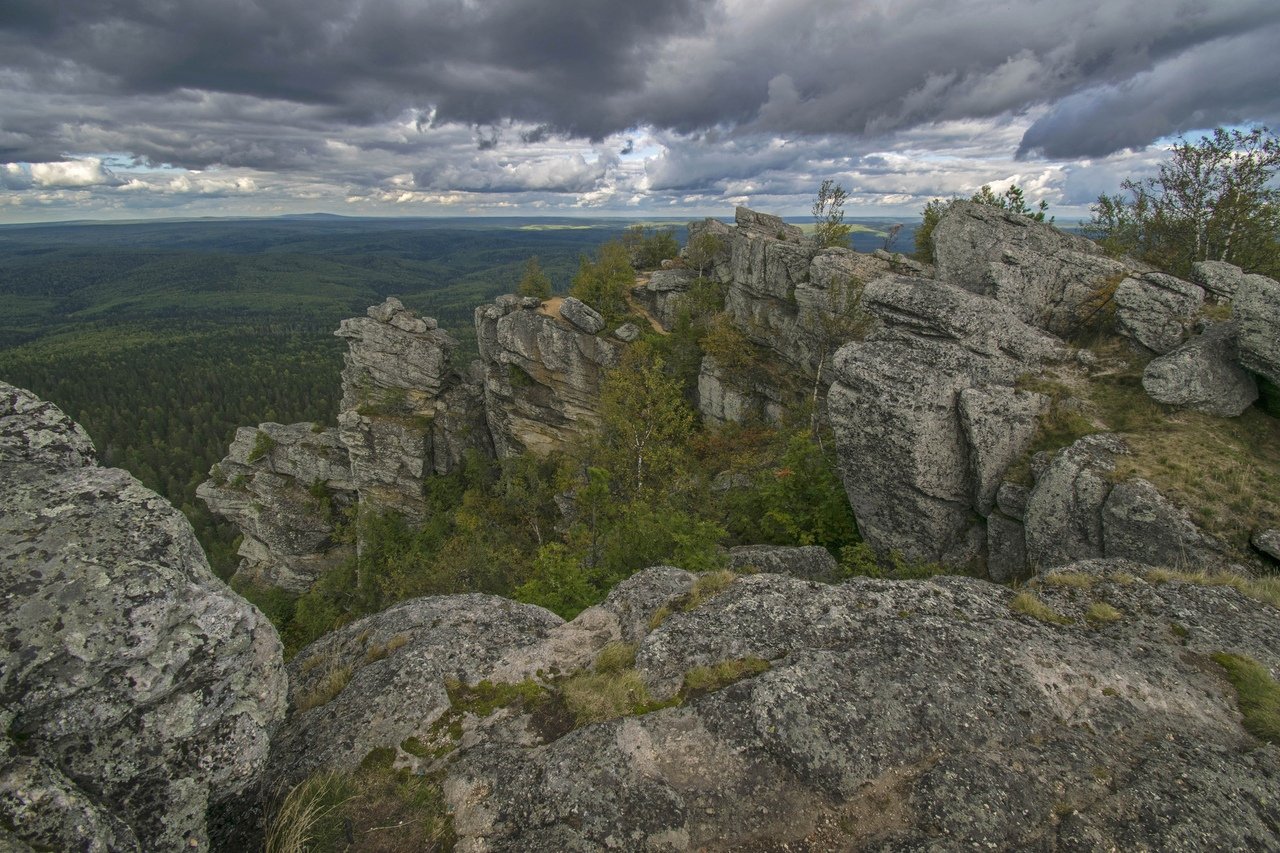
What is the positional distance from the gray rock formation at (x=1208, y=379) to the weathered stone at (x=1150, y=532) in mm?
4562

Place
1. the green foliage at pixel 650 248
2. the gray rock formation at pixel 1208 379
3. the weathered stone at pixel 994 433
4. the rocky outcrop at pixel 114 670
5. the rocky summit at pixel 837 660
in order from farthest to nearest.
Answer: the green foliage at pixel 650 248 → the weathered stone at pixel 994 433 → the gray rock formation at pixel 1208 379 → the rocky summit at pixel 837 660 → the rocky outcrop at pixel 114 670

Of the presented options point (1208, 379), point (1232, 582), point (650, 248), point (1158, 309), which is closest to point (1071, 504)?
point (1232, 582)

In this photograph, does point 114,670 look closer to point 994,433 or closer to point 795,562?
point 795,562

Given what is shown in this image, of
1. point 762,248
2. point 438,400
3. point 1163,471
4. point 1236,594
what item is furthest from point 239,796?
point 438,400

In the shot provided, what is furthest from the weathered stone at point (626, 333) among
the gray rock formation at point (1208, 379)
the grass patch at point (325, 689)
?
the grass patch at point (325, 689)

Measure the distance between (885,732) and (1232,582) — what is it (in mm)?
9086

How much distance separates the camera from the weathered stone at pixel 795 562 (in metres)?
17.7

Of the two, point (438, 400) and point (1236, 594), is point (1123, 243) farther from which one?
point (438, 400)

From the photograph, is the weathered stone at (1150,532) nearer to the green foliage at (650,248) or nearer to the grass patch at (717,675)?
the grass patch at (717,675)

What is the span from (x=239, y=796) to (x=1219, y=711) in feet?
46.7

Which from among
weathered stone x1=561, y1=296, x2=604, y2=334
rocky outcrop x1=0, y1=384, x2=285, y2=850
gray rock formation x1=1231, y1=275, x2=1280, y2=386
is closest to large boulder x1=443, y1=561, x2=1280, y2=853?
rocky outcrop x1=0, y1=384, x2=285, y2=850

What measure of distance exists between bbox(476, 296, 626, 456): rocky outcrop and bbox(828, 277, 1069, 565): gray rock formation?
27160 mm

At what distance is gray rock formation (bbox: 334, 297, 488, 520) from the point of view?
4956 cm

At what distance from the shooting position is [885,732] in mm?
8430
